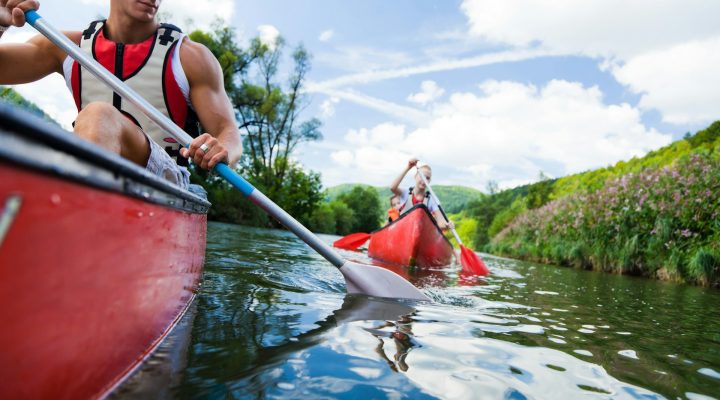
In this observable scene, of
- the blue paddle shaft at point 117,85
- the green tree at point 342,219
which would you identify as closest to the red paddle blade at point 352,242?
the blue paddle shaft at point 117,85

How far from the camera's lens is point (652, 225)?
25.0 ft

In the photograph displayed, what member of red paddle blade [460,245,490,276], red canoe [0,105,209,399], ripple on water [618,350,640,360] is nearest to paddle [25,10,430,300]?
red canoe [0,105,209,399]

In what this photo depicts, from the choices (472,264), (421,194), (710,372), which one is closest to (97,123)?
(710,372)

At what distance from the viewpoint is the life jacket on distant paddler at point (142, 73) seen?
7.21ft

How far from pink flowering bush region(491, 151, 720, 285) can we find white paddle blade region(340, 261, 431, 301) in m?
5.31

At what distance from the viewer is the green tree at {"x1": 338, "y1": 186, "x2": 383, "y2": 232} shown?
37.9 meters

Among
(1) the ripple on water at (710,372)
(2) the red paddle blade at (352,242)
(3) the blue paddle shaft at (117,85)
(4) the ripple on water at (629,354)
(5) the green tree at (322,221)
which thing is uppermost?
(5) the green tree at (322,221)

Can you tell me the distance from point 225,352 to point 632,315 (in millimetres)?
2867

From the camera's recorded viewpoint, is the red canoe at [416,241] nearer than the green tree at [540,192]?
Yes

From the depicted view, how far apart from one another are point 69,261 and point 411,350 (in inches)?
50.8

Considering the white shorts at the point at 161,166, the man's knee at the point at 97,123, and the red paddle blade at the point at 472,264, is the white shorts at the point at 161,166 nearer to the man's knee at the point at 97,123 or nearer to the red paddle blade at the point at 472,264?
the man's knee at the point at 97,123

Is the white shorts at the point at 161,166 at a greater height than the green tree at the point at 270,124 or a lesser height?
lesser

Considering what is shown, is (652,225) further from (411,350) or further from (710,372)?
(411,350)

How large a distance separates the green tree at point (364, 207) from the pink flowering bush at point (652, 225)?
27.4 m
